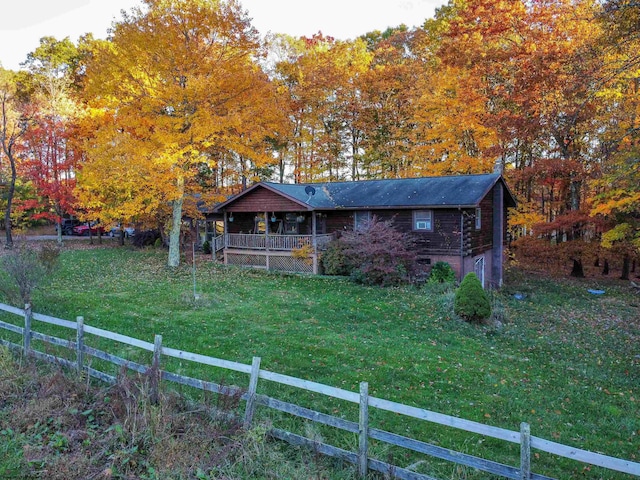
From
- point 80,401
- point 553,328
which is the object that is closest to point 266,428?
point 80,401

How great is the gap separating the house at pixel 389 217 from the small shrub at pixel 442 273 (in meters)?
0.48

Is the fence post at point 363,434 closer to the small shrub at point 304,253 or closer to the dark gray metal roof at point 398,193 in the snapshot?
the dark gray metal roof at point 398,193

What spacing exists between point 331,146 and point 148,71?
56.4 feet

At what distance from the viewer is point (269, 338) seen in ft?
31.2

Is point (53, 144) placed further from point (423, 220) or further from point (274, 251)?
point (423, 220)

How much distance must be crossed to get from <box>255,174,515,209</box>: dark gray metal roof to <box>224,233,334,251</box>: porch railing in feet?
5.33

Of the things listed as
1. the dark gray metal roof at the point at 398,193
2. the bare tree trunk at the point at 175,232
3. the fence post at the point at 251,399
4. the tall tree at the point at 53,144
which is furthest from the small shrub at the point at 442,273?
the tall tree at the point at 53,144

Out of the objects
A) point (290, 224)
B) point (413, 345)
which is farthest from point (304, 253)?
point (413, 345)

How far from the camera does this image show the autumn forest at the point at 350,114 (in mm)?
16312

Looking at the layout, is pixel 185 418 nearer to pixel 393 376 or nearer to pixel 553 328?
pixel 393 376

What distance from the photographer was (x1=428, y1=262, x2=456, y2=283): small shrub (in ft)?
55.3

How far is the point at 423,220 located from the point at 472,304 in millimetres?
7330

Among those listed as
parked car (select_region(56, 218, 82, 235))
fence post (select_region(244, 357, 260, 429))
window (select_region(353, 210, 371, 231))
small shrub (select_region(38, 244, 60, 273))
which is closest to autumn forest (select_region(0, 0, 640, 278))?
window (select_region(353, 210, 371, 231))

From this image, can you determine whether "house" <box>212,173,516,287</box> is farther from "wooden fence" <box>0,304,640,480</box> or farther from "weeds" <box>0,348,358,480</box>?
"weeds" <box>0,348,358,480</box>
